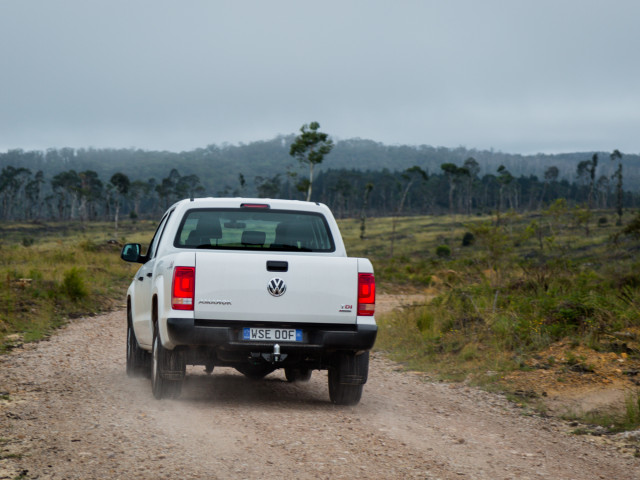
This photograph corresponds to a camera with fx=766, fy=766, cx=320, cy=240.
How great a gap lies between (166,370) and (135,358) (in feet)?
6.90

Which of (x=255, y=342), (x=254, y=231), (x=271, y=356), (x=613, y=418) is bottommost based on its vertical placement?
(x=613, y=418)

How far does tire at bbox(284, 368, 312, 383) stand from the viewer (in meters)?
8.96

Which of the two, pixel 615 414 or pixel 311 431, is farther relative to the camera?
pixel 615 414

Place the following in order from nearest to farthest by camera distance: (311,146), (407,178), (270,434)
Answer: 1. (270,434)
2. (311,146)
3. (407,178)

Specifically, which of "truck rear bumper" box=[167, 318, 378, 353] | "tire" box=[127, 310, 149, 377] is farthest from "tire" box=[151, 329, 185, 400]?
"tire" box=[127, 310, 149, 377]

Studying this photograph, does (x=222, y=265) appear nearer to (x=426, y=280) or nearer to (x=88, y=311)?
(x=88, y=311)

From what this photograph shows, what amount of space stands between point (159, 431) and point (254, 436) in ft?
2.48

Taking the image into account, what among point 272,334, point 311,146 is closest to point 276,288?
point 272,334

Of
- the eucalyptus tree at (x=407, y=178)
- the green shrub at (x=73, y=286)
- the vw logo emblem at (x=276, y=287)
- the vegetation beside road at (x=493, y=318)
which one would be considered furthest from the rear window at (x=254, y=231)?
the eucalyptus tree at (x=407, y=178)

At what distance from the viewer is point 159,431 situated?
5.96 m

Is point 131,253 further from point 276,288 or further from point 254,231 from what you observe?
point 276,288

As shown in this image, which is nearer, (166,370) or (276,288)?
(276,288)

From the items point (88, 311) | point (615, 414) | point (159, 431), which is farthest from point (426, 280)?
point (159, 431)

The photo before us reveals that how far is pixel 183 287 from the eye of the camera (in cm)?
654
